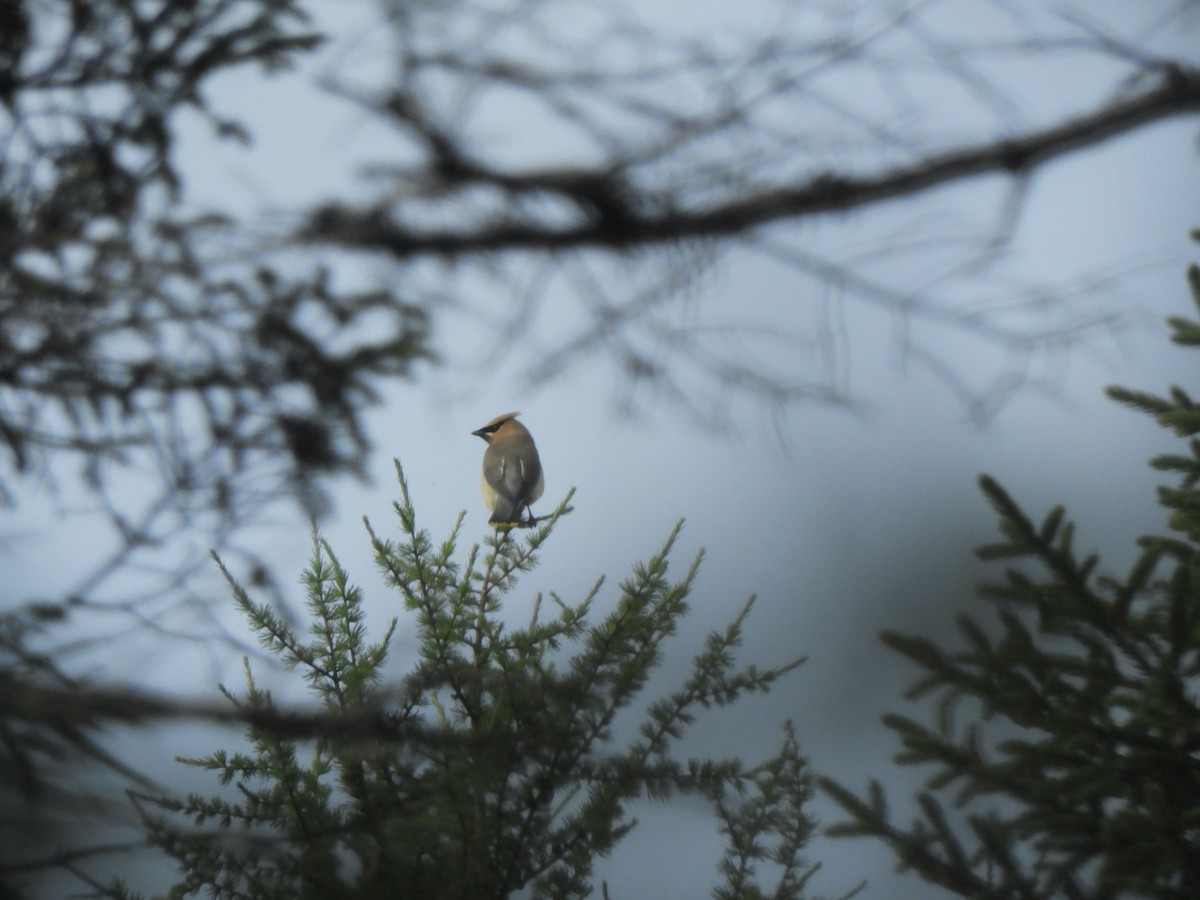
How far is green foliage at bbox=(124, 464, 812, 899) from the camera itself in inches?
102

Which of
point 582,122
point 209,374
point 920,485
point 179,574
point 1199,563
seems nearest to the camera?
point 582,122

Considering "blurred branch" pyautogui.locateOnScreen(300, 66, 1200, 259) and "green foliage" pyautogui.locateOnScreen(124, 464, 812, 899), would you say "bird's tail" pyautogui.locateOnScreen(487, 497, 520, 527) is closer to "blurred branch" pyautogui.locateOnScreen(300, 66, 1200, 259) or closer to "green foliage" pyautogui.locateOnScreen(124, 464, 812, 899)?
"green foliage" pyautogui.locateOnScreen(124, 464, 812, 899)

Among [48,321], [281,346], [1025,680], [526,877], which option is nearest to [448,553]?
[526,877]

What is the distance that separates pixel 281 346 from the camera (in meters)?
4.58

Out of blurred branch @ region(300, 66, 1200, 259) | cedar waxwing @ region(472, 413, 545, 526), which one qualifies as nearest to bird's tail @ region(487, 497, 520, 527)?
cedar waxwing @ region(472, 413, 545, 526)

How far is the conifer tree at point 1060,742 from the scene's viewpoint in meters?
2.48

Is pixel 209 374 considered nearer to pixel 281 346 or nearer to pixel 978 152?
pixel 281 346

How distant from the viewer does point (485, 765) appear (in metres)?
2.42

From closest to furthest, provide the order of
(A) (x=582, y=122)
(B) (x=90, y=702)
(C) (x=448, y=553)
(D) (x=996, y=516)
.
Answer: (B) (x=90, y=702)
(A) (x=582, y=122)
(D) (x=996, y=516)
(C) (x=448, y=553)

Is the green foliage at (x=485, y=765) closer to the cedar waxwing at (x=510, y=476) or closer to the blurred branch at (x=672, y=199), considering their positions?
the cedar waxwing at (x=510, y=476)

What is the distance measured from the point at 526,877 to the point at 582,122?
72.8 inches

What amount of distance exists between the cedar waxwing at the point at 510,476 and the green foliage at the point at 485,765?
0.09m

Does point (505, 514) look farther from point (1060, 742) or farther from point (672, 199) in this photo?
point (1060, 742)

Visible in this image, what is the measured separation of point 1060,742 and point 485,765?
1.32m
